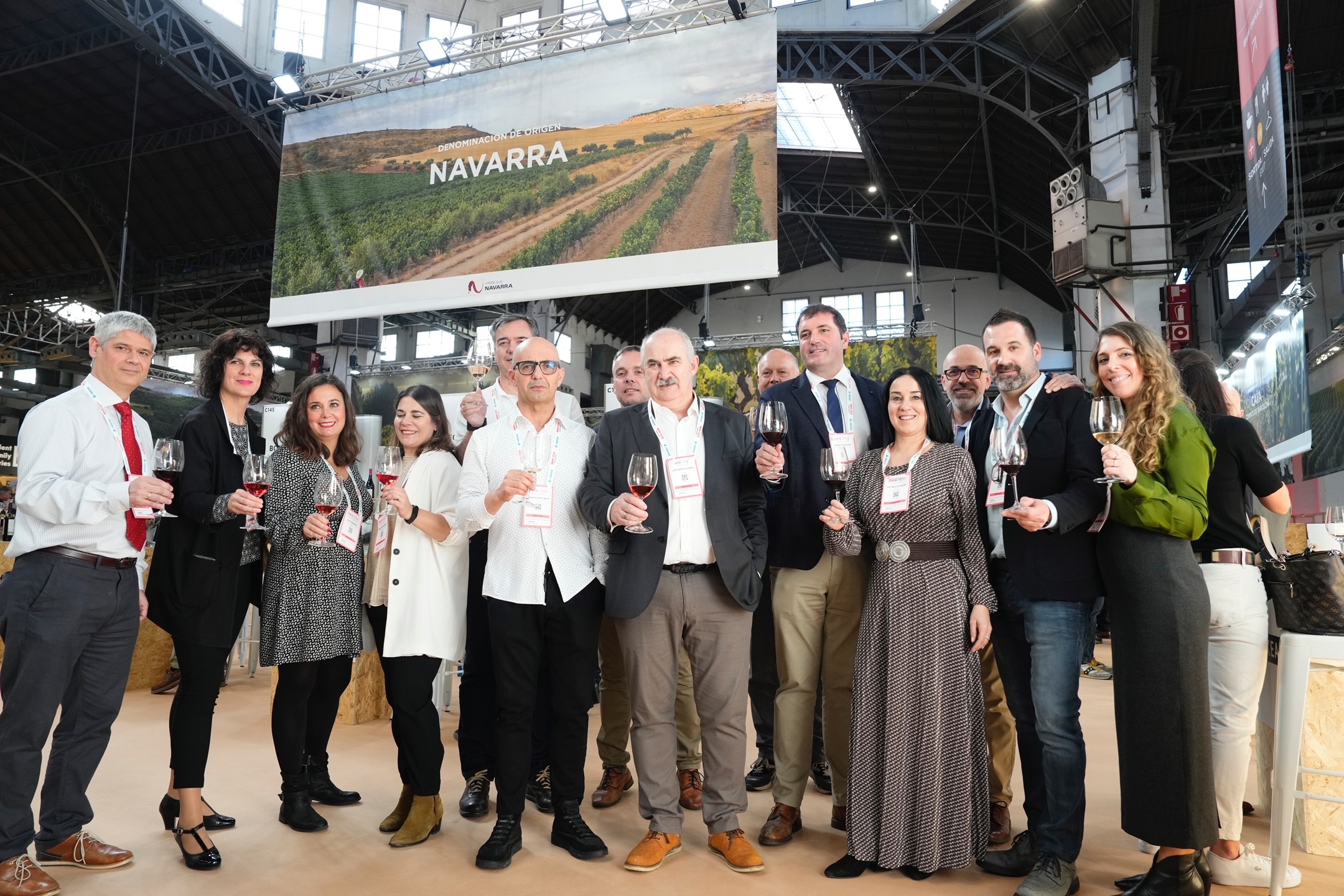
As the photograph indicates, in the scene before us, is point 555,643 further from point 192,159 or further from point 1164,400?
point 192,159

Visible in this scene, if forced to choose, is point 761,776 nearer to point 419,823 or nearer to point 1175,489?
point 419,823

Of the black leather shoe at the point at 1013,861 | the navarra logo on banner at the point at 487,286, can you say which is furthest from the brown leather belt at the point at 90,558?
the navarra logo on banner at the point at 487,286

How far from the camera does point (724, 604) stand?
115 inches

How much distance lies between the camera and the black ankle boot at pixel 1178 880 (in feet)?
7.96

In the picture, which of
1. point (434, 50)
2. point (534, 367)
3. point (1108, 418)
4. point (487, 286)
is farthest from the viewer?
point (434, 50)

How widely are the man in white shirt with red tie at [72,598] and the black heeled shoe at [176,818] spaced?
9.8 inches

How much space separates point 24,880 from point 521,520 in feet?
5.55

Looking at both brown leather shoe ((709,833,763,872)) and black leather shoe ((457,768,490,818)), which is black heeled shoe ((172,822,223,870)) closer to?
black leather shoe ((457,768,490,818))

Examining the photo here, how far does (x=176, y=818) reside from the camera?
3.14 metres

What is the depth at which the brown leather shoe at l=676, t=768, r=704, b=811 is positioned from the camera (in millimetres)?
3500

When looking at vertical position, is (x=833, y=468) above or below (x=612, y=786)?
above

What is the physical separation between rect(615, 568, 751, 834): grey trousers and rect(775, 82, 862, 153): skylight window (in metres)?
12.3

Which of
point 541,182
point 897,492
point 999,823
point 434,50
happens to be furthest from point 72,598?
point 434,50

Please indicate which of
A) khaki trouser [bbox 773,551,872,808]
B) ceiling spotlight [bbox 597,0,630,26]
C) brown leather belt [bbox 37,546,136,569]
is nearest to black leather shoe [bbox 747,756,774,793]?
khaki trouser [bbox 773,551,872,808]
